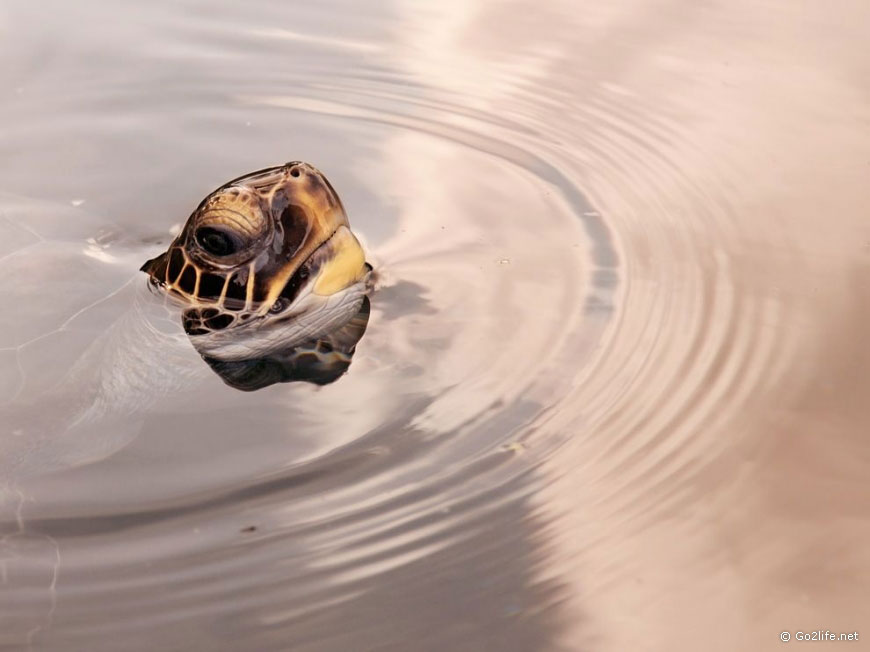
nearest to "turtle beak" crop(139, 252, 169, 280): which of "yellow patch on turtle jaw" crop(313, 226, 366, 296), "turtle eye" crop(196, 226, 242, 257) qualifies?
"turtle eye" crop(196, 226, 242, 257)

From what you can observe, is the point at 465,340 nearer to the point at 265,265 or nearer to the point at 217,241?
the point at 265,265

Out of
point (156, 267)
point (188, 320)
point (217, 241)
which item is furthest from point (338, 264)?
point (156, 267)

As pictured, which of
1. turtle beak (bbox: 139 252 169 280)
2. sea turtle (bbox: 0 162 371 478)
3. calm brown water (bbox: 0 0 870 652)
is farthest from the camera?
turtle beak (bbox: 139 252 169 280)

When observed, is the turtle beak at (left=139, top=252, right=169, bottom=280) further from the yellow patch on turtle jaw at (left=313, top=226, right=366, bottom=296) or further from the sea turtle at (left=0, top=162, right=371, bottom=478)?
the yellow patch on turtle jaw at (left=313, top=226, right=366, bottom=296)

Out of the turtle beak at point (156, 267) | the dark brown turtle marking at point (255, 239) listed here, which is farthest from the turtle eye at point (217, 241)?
the turtle beak at point (156, 267)

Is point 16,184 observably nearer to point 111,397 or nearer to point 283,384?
point 111,397

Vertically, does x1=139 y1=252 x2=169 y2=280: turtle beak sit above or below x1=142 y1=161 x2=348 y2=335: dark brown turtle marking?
below

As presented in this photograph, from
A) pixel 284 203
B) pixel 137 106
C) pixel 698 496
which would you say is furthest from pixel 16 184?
pixel 698 496

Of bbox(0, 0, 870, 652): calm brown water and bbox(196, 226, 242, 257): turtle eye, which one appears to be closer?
bbox(0, 0, 870, 652): calm brown water

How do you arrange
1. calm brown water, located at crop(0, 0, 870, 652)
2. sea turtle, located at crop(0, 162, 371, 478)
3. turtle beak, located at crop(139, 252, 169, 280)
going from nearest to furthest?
calm brown water, located at crop(0, 0, 870, 652) < sea turtle, located at crop(0, 162, 371, 478) < turtle beak, located at crop(139, 252, 169, 280)
